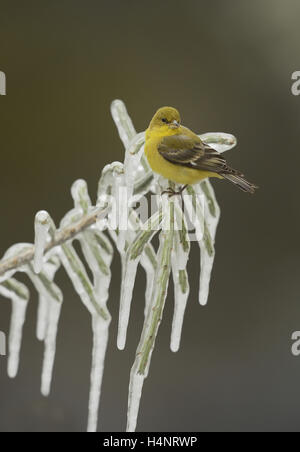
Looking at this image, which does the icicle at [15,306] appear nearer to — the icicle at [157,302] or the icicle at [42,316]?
the icicle at [42,316]

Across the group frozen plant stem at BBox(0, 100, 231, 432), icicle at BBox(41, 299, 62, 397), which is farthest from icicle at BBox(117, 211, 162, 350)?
icicle at BBox(41, 299, 62, 397)

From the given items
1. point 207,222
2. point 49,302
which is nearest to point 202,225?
point 207,222

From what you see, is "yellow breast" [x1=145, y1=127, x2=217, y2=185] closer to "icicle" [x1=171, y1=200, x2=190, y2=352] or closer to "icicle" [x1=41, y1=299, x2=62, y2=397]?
"icicle" [x1=171, y1=200, x2=190, y2=352]

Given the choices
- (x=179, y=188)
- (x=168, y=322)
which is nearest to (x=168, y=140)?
(x=179, y=188)

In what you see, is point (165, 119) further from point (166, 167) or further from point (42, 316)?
point (42, 316)

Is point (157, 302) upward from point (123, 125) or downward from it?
downward

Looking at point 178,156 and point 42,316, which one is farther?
point 42,316

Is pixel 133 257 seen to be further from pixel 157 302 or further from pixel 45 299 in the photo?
pixel 45 299

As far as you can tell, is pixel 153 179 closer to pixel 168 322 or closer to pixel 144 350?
pixel 144 350
